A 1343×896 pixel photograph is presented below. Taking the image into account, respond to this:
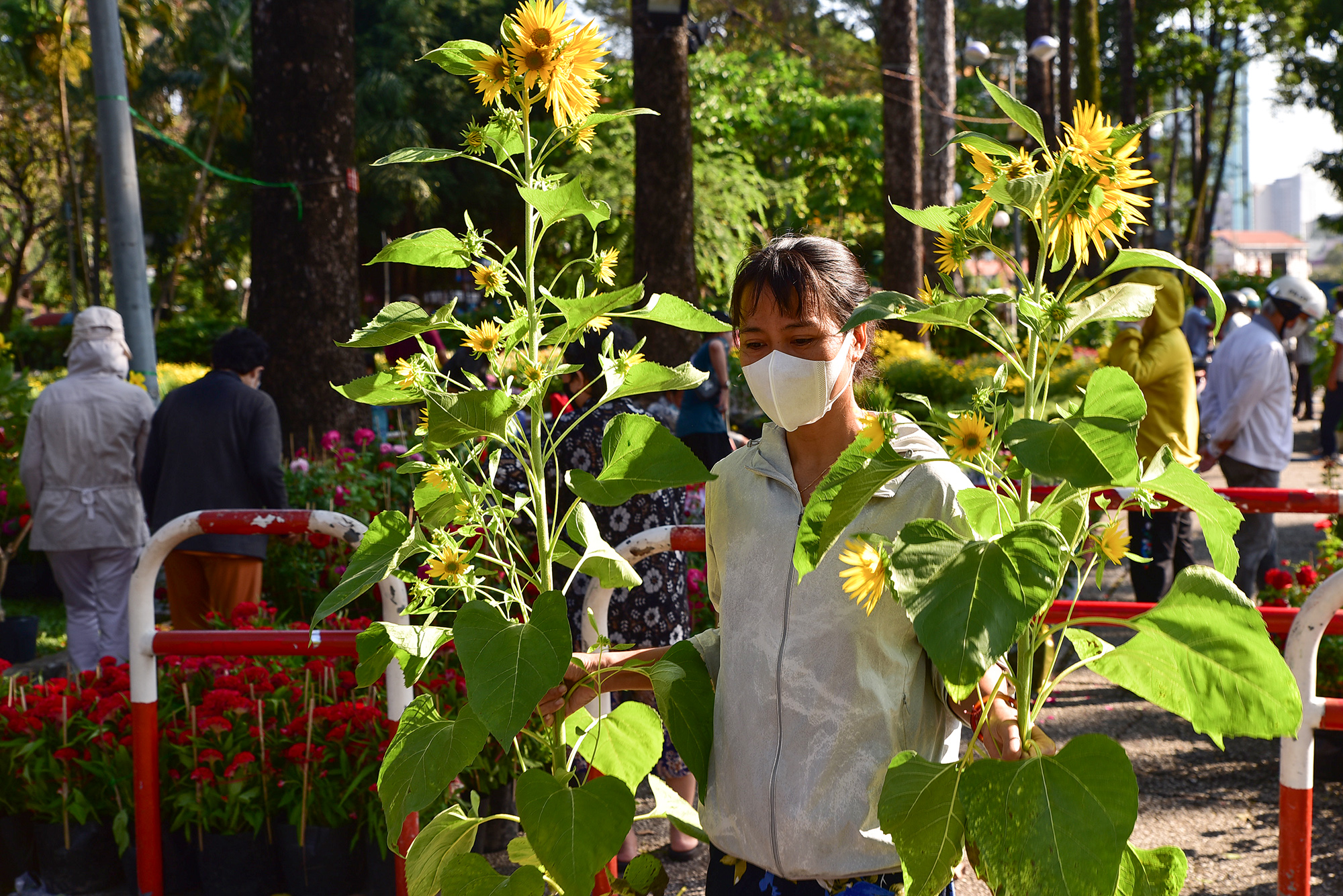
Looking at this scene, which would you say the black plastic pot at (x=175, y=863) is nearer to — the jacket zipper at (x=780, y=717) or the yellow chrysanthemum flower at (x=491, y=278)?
the jacket zipper at (x=780, y=717)

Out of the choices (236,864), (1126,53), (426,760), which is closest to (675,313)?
(426,760)

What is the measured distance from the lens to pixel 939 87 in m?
14.9

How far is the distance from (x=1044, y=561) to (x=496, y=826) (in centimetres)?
316

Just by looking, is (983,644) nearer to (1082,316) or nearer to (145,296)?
(1082,316)

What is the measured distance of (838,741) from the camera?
5.66ft

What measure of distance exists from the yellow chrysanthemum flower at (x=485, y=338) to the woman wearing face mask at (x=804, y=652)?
392 millimetres

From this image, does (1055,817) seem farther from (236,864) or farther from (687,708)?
(236,864)

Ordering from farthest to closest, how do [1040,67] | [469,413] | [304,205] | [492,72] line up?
[1040,67], [304,205], [492,72], [469,413]

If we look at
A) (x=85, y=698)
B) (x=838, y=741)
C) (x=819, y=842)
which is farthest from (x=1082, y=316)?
(x=85, y=698)

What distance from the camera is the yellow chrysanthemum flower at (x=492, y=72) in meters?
1.64

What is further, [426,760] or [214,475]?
[214,475]

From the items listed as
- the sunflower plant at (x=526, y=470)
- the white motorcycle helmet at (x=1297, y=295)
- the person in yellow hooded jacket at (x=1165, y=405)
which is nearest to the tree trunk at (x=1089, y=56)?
the white motorcycle helmet at (x=1297, y=295)

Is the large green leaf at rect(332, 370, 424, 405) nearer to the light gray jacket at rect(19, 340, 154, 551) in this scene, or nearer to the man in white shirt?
the light gray jacket at rect(19, 340, 154, 551)

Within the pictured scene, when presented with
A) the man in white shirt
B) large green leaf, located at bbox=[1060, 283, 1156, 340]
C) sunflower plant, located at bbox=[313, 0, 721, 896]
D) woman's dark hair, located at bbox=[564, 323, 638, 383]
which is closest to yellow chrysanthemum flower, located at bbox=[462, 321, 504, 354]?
sunflower plant, located at bbox=[313, 0, 721, 896]
